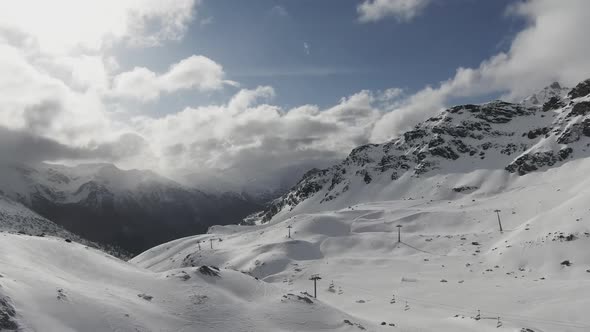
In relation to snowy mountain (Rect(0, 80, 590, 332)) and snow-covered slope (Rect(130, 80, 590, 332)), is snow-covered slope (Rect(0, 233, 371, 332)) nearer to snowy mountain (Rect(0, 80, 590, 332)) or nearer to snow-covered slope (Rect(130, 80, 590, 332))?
snowy mountain (Rect(0, 80, 590, 332))

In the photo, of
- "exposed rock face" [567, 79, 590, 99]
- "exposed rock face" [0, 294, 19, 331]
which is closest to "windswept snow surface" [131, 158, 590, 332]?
"exposed rock face" [0, 294, 19, 331]

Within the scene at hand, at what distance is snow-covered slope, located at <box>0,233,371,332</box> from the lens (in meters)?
29.1

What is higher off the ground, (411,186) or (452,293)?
(411,186)

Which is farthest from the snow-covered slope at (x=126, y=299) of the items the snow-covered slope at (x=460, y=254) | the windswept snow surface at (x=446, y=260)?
the snow-covered slope at (x=460, y=254)

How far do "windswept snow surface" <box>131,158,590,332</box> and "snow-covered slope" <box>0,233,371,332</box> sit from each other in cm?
702

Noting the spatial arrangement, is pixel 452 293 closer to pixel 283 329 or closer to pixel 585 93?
pixel 283 329

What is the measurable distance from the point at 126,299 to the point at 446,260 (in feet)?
200

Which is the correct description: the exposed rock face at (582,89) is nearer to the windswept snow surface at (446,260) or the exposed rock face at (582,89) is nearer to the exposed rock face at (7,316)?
the windswept snow surface at (446,260)

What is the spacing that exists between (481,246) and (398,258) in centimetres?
1685

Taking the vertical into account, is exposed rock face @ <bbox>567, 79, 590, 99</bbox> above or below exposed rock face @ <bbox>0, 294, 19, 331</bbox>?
above

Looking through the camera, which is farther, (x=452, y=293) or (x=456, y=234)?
(x=456, y=234)

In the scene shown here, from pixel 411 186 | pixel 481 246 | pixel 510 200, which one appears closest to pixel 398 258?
pixel 481 246

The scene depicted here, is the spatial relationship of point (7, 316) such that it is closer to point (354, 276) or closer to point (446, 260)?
point (354, 276)

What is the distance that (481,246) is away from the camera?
83.5 metres
